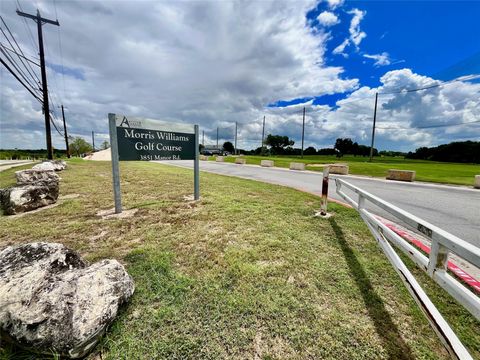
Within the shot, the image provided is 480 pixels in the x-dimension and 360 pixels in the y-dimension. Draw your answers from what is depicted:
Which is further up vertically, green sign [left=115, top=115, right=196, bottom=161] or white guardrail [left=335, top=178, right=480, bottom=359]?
green sign [left=115, top=115, right=196, bottom=161]

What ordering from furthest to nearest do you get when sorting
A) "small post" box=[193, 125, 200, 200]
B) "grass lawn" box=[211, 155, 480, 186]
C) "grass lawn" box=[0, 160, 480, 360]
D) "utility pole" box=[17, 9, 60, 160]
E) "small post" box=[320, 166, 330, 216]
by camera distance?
"utility pole" box=[17, 9, 60, 160] < "grass lawn" box=[211, 155, 480, 186] < "small post" box=[193, 125, 200, 200] < "small post" box=[320, 166, 330, 216] < "grass lawn" box=[0, 160, 480, 360]

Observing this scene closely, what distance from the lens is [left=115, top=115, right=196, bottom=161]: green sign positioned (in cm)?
493

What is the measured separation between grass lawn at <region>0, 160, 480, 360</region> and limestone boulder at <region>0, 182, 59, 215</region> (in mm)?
592

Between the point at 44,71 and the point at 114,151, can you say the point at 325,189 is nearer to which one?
the point at 114,151

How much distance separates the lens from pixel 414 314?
204 cm

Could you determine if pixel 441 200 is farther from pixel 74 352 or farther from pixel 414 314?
pixel 74 352

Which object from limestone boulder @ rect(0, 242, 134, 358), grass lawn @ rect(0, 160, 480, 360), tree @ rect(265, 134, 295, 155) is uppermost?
tree @ rect(265, 134, 295, 155)

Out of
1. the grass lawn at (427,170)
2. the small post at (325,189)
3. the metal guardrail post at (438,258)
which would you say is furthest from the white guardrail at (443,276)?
the grass lawn at (427,170)

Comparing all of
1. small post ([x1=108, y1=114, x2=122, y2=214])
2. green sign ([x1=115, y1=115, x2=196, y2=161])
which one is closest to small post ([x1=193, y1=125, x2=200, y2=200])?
green sign ([x1=115, y1=115, x2=196, y2=161])

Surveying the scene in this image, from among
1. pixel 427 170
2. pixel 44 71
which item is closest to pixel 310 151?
pixel 427 170

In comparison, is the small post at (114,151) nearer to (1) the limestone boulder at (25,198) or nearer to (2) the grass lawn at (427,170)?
(1) the limestone boulder at (25,198)

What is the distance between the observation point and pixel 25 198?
4.93 meters

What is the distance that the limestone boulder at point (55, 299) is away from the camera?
1.51m

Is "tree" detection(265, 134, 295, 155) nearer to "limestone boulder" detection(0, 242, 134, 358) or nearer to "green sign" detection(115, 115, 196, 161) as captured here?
"green sign" detection(115, 115, 196, 161)
